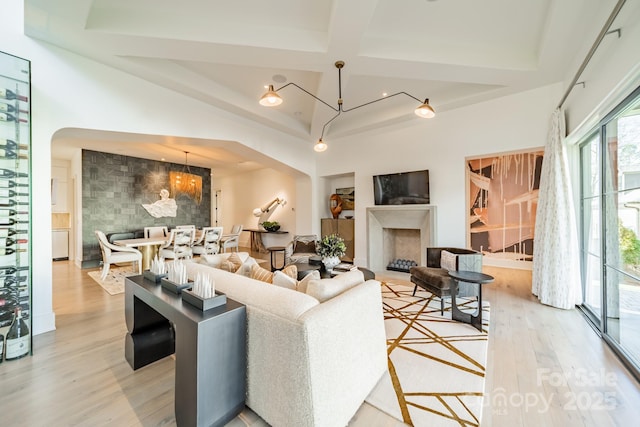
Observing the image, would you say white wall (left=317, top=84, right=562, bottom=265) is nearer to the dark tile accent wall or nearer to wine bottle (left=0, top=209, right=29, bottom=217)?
wine bottle (left=0, top=209, right=29, bottom=217)

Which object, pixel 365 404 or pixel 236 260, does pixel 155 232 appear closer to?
pixel 236 260

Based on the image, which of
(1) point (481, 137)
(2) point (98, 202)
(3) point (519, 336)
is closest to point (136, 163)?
(2) point (98, 202)

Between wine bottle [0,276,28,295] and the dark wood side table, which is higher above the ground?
wine bottle [0,276,28,295]

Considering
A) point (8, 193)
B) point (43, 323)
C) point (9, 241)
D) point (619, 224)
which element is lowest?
point (43, 323)

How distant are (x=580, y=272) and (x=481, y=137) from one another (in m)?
2.47

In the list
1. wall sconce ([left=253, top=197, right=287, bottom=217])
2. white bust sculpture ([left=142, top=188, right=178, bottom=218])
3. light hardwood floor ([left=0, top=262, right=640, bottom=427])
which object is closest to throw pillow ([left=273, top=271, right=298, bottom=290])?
light hardwood floor ([left=0, top=262, right=640, bottom=427])

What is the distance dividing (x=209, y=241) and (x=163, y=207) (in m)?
2.72

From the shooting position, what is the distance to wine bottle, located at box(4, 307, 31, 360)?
7.11ft

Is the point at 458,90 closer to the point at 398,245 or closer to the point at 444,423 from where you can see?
the point at 398,245


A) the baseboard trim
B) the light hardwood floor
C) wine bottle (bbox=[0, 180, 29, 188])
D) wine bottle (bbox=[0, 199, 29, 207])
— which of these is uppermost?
wine bottle (bbox=[0, 180, 29, 188])

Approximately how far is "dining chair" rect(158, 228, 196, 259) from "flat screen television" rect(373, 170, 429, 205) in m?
4.26

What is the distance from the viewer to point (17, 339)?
2.20m

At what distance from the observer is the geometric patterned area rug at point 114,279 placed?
4.13m

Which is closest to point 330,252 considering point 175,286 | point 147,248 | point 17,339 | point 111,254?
point 175,286
